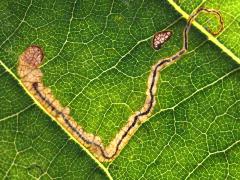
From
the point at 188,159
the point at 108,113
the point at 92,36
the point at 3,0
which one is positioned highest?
the point at 3,0

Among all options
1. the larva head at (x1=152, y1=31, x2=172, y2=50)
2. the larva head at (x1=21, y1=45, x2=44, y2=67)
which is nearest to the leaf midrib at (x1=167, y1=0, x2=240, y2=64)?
the larva head at (x1=152, y1=31, x2=172, y2=50)

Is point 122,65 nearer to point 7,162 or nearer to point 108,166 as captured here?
point 108,166

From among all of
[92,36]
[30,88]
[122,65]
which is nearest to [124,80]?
[122,65]

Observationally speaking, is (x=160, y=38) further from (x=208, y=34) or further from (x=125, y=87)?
(x=125, y=87)

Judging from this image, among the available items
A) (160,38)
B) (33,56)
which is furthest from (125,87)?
(33,56)

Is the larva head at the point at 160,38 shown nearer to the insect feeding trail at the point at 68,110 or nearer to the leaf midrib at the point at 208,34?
the insect feeding trail at the point at 68,110

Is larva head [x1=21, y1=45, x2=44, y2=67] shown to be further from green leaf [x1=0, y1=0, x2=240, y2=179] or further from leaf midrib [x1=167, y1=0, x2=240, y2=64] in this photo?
leaf midrib [x1=167, y1=0, x2=240, y2=64]
